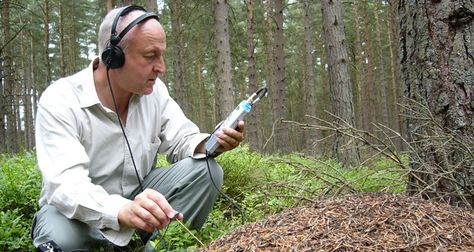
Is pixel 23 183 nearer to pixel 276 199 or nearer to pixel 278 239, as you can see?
pixel 276 199

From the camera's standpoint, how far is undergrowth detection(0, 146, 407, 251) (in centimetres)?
260

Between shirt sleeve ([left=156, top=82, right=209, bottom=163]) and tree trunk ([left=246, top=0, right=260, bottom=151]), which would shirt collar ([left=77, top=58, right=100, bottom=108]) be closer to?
shirt sleeve ([left=156, top=82, right=209, bottom=163])

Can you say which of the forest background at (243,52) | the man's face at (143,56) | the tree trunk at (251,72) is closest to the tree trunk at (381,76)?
the forest background at (243,52)

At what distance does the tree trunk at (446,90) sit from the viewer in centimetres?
233

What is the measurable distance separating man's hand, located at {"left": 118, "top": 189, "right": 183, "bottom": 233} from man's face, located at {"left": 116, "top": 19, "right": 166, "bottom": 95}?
1007 millimetres

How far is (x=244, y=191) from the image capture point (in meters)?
3.52

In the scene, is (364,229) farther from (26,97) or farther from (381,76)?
(26,97)

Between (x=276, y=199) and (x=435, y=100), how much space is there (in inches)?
52.9

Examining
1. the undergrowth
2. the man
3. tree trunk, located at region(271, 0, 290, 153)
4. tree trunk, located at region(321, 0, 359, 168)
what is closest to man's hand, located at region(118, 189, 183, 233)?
the man

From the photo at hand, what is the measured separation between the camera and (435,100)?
2488 millimetres

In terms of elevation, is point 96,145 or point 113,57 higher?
point 113,57

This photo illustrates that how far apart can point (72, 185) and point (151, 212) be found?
23.9 inches

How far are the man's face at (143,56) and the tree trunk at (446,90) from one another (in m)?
1.55

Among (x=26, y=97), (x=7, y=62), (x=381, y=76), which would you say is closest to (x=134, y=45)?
(x=7, y=62)
